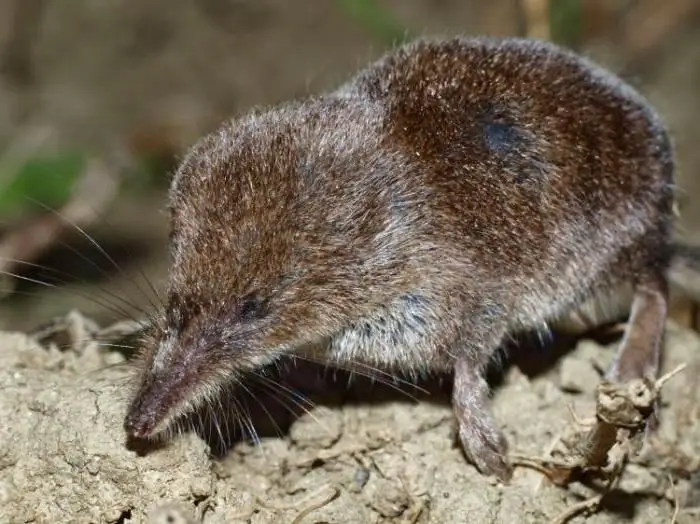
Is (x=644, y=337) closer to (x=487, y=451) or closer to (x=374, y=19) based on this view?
(x=487, y=451)

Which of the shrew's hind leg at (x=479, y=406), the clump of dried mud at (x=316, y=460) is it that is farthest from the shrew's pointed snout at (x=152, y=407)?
the shrew's hind leg at (x=479, y=406)

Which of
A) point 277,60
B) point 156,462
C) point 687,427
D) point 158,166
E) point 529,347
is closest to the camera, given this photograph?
point 156,462

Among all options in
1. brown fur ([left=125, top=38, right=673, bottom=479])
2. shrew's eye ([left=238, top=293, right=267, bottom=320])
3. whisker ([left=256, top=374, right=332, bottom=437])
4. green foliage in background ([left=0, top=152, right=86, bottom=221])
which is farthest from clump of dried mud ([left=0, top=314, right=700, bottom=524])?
green foliage in background ([left=0, top=152, right=86, bottom=221])

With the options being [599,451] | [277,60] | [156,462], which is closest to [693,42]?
[277,60]

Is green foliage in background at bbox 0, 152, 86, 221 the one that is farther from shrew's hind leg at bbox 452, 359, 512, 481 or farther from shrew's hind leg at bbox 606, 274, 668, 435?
shrew's hind leg at bbox 606, 274, 668, 435

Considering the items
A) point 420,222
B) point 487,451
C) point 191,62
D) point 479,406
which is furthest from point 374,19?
point 487,451

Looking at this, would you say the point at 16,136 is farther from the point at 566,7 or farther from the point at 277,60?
the point at 566,7
